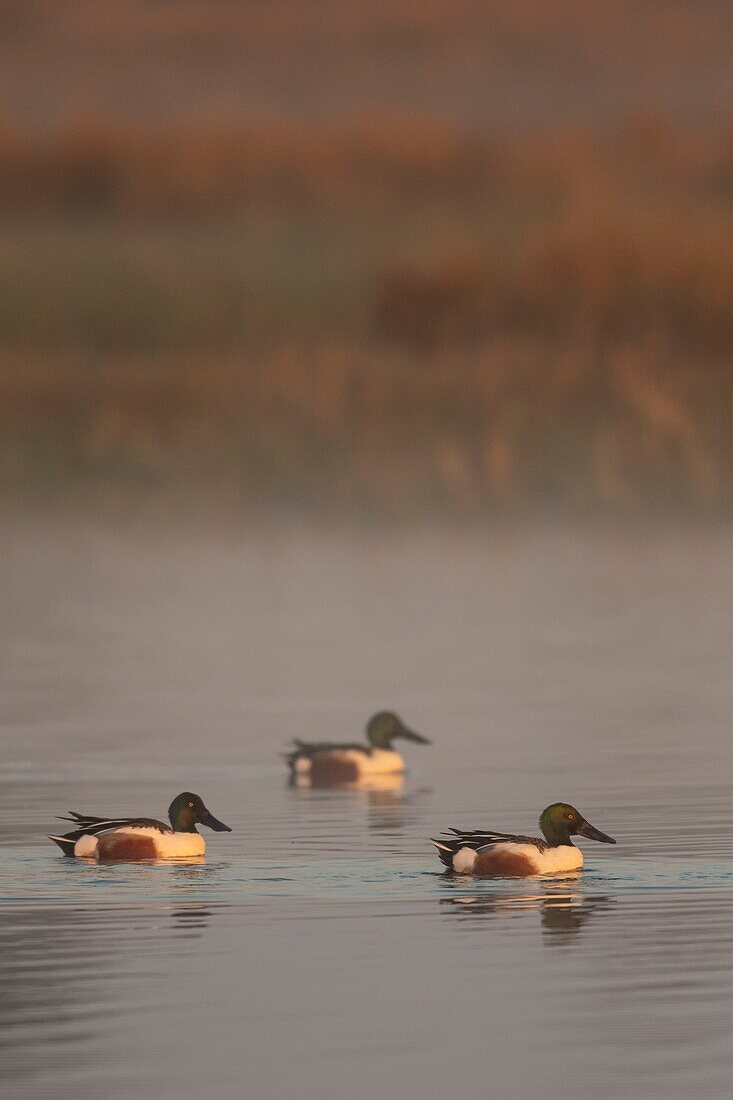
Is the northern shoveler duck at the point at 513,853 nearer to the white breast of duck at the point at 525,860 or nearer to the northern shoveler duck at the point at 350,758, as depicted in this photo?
the white breast of duck at the point at 525,860

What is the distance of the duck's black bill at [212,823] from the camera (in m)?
15.3

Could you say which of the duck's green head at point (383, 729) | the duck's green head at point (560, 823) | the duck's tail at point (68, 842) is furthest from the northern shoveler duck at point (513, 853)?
the duck's green head at point (383, 729)

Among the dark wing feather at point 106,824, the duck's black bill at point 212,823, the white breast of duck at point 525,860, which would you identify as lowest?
the white breast of duck at point 525,860

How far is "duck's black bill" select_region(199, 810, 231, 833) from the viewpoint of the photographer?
15.3m

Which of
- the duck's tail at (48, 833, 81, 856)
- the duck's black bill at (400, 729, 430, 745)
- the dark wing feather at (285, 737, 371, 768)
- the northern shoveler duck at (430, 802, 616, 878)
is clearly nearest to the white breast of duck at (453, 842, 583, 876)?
the northern shoveler duck at (430, 802, 616, 878)

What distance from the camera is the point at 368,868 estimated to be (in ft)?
47.5

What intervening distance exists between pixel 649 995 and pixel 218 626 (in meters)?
22.5

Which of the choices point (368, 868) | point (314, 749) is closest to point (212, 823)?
point (368, 868)

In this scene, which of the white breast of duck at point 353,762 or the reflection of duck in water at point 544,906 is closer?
the reflection of duck in water at point 544,906

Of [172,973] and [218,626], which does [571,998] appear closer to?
[172,973]

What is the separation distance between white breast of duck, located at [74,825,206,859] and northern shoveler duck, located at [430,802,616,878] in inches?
49.8

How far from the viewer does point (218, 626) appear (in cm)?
3341

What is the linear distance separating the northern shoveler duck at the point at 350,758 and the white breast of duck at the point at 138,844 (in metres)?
3.98

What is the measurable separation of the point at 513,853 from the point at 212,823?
1955mm
